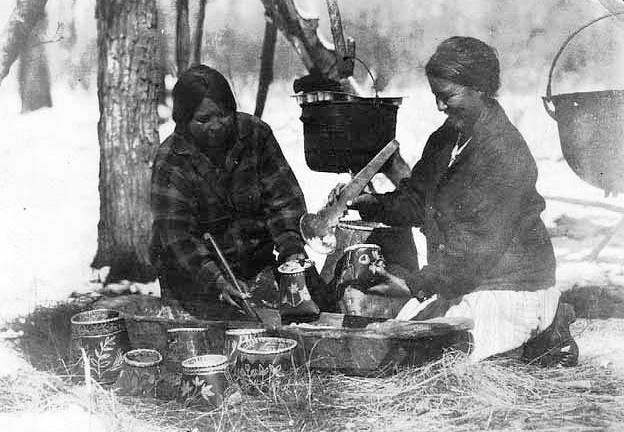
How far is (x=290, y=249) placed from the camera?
4875 millimetres

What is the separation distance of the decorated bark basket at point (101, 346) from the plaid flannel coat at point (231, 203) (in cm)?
62

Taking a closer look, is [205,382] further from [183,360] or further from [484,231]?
[484,231]

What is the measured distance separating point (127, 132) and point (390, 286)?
2.08 metres

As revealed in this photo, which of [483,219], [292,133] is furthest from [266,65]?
[483,219]

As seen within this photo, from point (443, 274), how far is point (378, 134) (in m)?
0.95

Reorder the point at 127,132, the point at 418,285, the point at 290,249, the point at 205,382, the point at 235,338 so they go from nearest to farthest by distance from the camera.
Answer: the point at 205,382
the point at 235,338
the point at 418,285
the point at 290,249
the point at 127,132

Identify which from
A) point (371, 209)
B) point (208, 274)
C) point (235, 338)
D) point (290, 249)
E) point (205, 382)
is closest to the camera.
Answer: point (205, 382)

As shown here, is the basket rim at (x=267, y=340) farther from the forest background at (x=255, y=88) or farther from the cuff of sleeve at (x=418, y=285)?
the forest background at (x=255, y=88)

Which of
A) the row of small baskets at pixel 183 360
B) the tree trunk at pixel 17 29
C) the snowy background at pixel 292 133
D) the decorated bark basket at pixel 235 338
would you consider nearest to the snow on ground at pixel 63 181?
the snowy background at pixel 292 133

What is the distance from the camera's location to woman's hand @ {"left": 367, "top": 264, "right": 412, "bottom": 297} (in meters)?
4.65

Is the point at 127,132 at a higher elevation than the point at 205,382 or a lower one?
higher

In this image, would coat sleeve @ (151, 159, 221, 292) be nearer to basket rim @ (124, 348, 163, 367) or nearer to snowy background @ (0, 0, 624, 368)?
snowy background @ (0, 0, 624, 368)

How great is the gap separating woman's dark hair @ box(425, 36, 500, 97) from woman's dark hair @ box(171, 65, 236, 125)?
138 cm

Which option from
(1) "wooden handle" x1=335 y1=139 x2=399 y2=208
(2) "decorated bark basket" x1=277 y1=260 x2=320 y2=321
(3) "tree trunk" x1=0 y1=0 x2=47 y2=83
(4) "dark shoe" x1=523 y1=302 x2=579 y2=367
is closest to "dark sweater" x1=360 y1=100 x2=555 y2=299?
(4) "dark shoe" x1=523 y1=302 x2=579 y2=367
